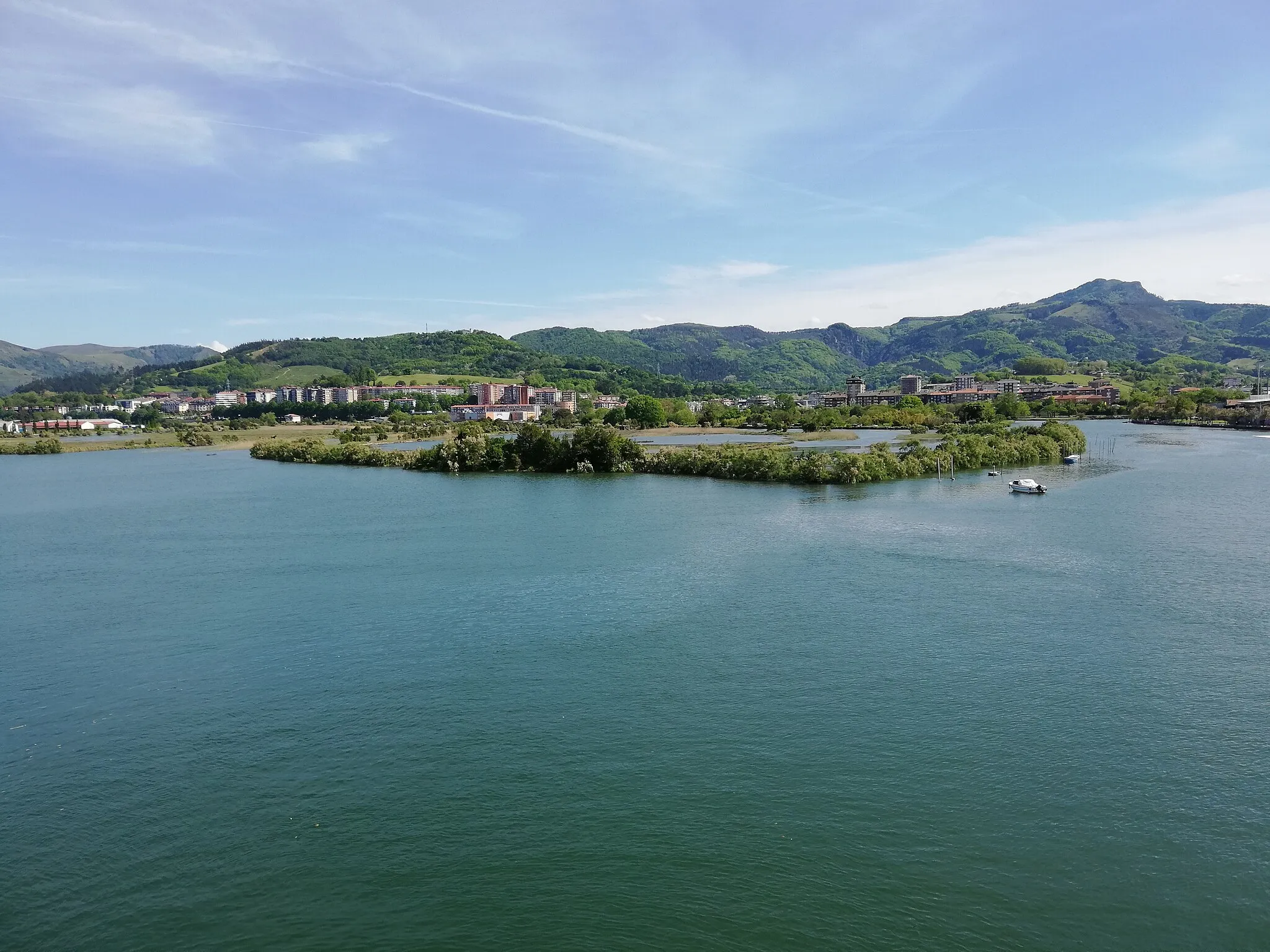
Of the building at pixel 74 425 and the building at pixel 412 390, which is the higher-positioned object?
the building at pixel 412 390

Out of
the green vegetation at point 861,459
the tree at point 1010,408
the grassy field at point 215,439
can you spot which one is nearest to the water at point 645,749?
the green vegetation at point 861,459

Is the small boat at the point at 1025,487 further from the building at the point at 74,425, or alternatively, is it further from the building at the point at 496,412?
the building at the point at 74,425

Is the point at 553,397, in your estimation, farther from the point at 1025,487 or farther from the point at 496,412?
the point at 1025,487

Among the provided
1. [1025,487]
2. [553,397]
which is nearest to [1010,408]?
[1025,487]

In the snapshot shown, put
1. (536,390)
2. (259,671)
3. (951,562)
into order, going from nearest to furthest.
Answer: (259,671) < (951,562) < (536,390)

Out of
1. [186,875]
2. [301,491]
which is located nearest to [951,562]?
[186,875]

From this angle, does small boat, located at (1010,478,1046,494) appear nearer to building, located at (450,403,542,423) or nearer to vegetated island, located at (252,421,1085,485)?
vegetated island, located at (252,421,1085,485)

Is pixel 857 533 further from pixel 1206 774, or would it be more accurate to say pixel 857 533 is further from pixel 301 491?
pixel 301 491
